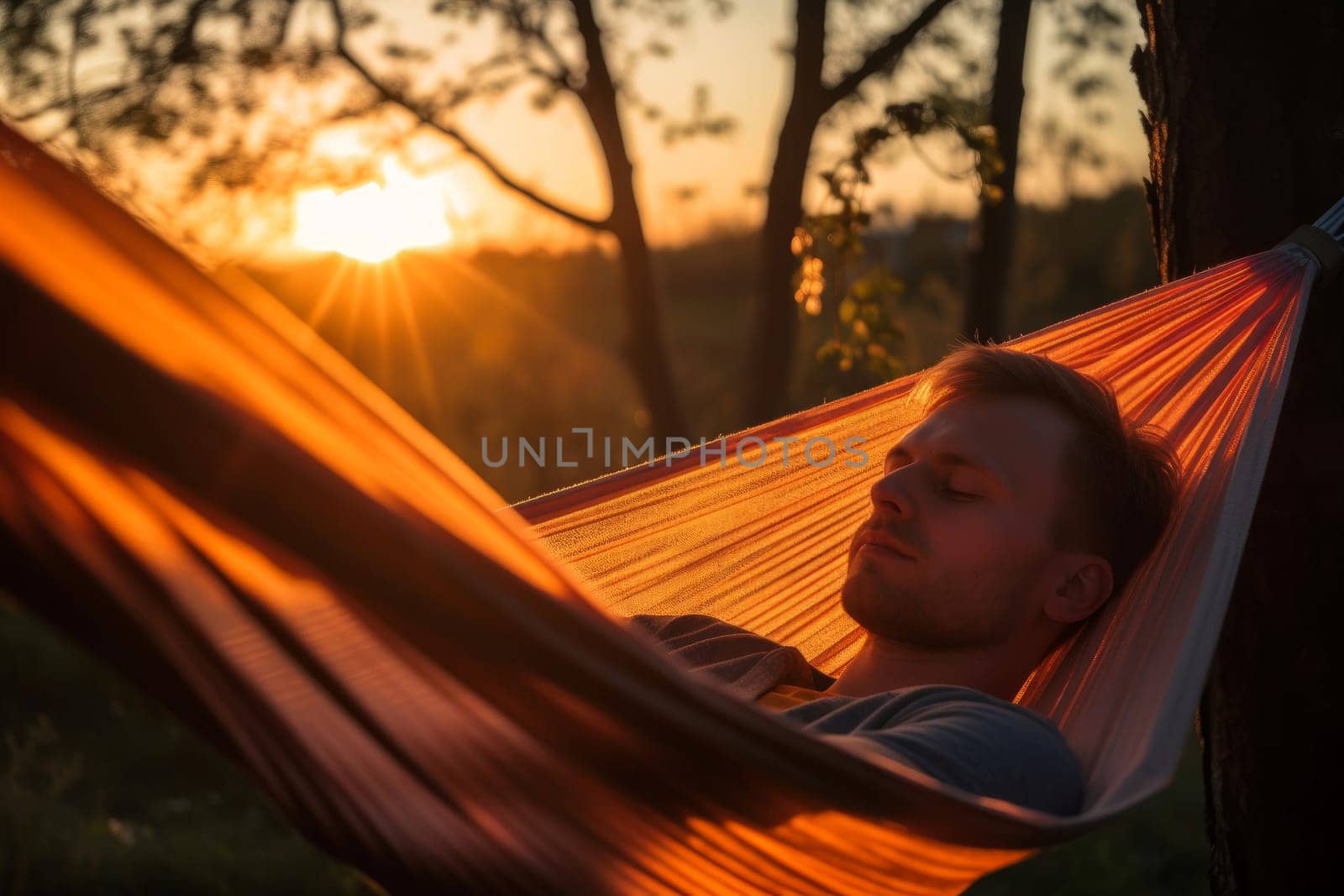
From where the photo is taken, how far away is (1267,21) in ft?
5.64

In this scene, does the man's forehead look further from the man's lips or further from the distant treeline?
the distant treeline

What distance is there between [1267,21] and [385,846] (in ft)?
5.07

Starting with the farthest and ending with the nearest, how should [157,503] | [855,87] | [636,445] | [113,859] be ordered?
[636,445] < [855,87] < [113,859] < [157,503]

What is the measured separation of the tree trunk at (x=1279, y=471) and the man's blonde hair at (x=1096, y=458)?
19 cm

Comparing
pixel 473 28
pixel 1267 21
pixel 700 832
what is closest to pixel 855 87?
pixel 473 28

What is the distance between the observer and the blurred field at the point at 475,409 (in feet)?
10.5

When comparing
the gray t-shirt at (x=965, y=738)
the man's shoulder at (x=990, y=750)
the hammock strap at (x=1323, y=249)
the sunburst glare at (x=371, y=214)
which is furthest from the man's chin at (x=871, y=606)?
the sunburst glare at (x=371, y=214)

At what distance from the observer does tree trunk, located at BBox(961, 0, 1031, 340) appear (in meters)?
3.32

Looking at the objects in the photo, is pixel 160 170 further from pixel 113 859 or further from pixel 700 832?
pixel 700 832

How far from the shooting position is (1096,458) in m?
1.63

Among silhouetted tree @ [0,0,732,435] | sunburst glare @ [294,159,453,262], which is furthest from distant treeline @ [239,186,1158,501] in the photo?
silhouetted tree @ [0,0,732,435]

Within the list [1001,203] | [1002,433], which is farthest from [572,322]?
[1002,433]

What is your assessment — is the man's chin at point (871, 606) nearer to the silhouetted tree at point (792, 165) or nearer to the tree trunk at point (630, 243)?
the silhouetted tree at point (792, 165)

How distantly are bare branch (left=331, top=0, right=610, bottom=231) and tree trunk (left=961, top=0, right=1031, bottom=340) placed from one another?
43.4 inches
